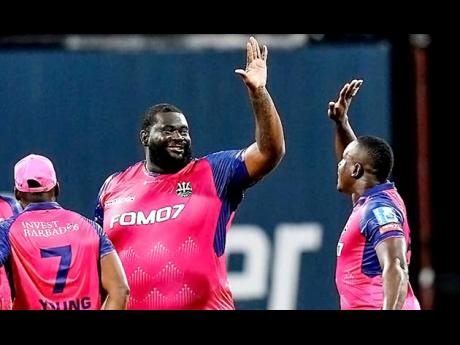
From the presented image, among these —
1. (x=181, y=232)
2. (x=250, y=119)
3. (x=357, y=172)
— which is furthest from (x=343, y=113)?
(x=250, y=119)

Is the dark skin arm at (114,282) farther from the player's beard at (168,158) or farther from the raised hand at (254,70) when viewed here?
the raised hand at (254,70)

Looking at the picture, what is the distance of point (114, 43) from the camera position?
354 inches

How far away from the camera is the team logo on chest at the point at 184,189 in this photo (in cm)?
602

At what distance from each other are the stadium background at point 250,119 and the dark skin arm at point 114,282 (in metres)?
3.14

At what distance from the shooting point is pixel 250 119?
8836mm

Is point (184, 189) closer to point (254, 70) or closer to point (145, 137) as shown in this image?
point (145, 137)

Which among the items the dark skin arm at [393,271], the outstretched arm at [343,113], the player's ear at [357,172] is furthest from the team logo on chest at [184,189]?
the outstretched arm at [343,113]

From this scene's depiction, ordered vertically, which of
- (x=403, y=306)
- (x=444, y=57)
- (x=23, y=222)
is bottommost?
(x=403, y=306)

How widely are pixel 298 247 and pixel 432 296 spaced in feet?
3.20

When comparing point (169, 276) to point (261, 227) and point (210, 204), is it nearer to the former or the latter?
point (210, 204)

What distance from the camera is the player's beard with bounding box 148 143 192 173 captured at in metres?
6.07

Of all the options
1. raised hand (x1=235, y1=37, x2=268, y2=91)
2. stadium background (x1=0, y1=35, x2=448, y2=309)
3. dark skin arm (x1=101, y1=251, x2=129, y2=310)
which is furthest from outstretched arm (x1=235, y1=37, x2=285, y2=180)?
stadium background (x1=0, y1=35, x2=448, y2=309)

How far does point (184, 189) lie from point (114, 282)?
68cm
